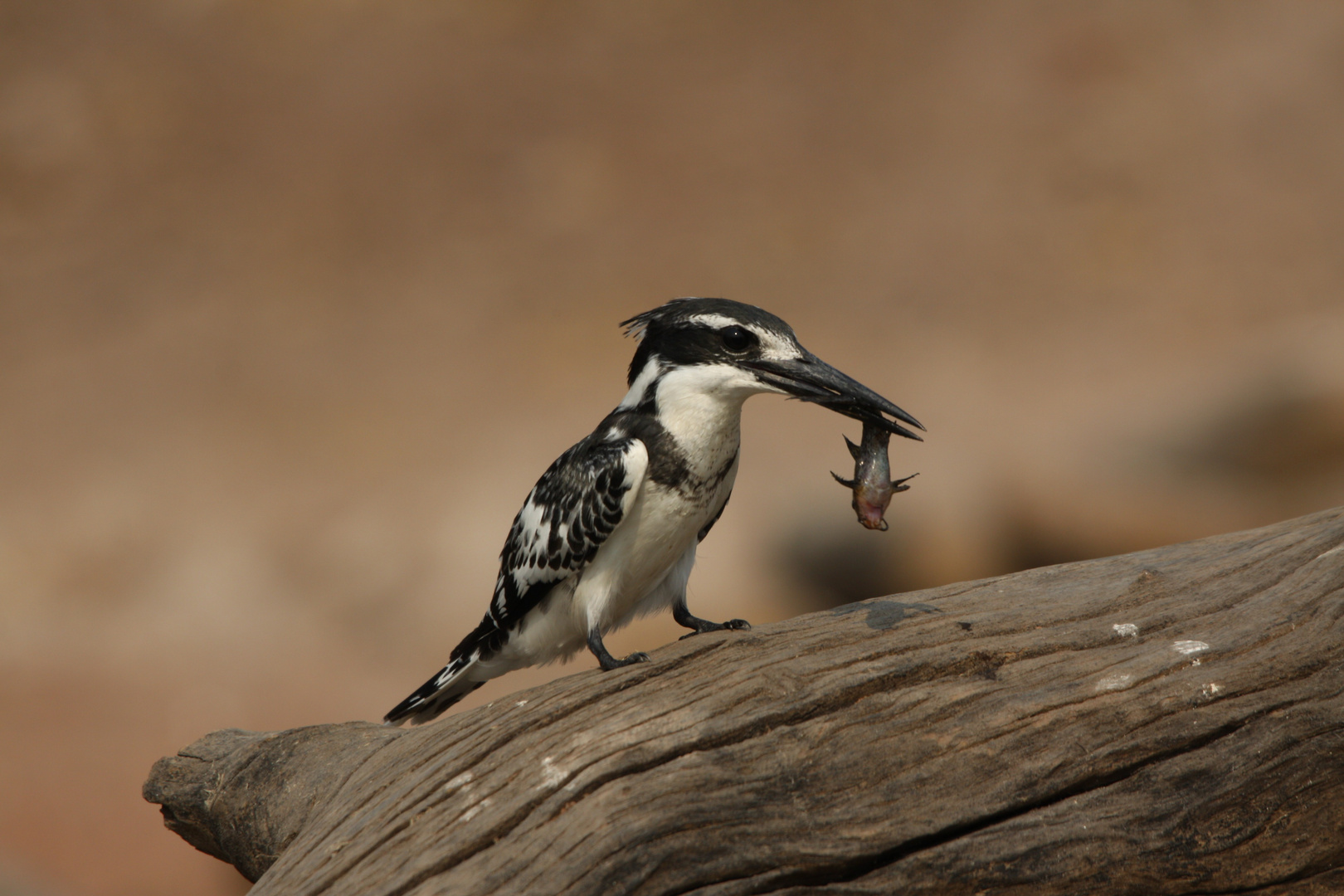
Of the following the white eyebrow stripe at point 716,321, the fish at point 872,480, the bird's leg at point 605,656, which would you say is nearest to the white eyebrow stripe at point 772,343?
the white eyebrow stripe at point 716,321

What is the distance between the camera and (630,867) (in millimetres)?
2299

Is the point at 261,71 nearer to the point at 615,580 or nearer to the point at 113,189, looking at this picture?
the point at 113,189

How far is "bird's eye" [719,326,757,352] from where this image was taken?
301cm

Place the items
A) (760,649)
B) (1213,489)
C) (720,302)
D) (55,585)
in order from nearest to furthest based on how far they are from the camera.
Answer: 1. (760,649)
2. (720,302)
3. (1213,489)
4. (55,585)

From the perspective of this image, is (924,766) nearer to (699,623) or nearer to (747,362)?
(699,623)

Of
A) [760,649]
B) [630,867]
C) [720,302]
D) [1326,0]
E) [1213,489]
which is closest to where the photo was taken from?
[630,867]

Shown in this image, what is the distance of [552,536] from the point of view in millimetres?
3275

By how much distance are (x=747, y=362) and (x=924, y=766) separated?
122 centimetres

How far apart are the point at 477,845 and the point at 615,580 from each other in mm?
1024

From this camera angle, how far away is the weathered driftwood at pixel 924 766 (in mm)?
2365

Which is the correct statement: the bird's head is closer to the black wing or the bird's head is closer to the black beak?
the black beak

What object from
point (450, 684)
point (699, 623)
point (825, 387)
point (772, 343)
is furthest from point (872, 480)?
point (450, 684)

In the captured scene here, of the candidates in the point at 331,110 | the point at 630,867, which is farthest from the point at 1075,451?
the point at 331,110

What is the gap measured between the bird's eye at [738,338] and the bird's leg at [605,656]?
0.95 meters
